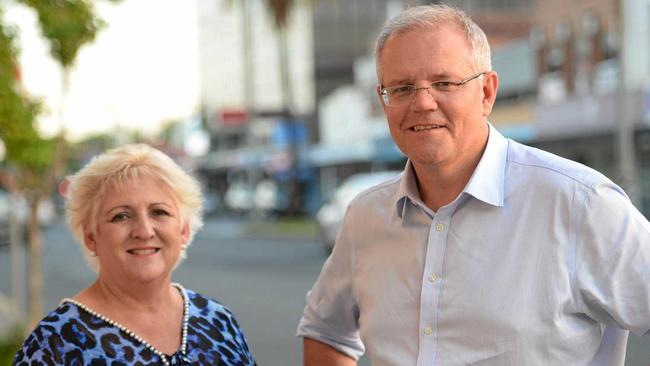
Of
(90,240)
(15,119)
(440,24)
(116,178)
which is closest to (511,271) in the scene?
(440,24)

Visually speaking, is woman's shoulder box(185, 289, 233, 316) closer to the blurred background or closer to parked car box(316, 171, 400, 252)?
the blurred background

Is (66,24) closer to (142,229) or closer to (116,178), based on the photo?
(116,178)

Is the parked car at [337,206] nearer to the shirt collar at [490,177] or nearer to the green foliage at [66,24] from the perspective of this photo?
the green foliage at [66,24]

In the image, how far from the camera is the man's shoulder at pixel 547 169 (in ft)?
8.05

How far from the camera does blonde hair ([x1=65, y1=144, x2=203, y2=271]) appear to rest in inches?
117

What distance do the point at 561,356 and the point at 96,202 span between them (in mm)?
1423

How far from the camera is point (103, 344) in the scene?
2.81m

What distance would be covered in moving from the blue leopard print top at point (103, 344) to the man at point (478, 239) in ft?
1.74

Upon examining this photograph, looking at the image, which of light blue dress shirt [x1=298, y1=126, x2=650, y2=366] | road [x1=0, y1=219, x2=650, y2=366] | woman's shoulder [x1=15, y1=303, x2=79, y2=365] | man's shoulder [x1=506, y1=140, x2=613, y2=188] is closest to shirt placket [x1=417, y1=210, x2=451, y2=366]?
light blue dress shirt [x1=298, y1=126, x2=650, y2=366]

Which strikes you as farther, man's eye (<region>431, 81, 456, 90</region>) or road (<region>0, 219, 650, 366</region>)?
road (<region>0, 219, 650, 366</region>)

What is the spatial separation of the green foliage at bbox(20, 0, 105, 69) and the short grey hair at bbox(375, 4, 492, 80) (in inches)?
195

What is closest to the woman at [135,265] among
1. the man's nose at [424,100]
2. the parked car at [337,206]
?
the man's nose at [424,100]

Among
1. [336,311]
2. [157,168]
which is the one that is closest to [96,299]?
[157,168]

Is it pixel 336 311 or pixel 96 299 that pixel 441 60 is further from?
pixel 96 299
